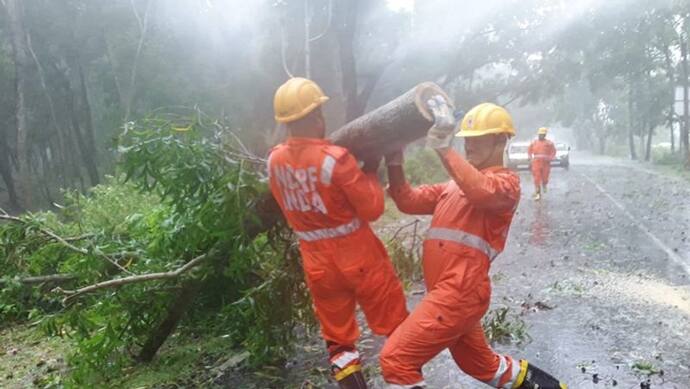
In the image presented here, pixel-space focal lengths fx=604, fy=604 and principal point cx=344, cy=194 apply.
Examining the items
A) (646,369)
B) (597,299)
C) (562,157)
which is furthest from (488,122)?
(562,157)

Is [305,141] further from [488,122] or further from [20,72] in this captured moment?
[20,72]

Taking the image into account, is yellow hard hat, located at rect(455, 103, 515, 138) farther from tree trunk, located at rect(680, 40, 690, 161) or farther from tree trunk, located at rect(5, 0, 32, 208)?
tree trunk, located at rect(680, 40, 690, 161)

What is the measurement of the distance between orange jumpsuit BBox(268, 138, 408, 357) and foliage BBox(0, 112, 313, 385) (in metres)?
0.69

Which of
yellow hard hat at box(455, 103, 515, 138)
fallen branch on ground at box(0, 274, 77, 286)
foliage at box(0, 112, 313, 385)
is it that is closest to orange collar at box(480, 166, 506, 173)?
yellow hard hat at box(455, 103, 515, 138)

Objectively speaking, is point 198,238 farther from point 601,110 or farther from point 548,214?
point 601,110

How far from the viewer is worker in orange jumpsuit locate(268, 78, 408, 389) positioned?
3037 millimetres

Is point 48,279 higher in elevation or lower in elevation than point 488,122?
lower

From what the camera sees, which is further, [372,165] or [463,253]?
[372,165]

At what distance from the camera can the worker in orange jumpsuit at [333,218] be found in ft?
9.96

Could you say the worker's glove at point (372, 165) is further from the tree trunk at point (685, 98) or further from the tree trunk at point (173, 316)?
the tree trunk at point (685, 98)

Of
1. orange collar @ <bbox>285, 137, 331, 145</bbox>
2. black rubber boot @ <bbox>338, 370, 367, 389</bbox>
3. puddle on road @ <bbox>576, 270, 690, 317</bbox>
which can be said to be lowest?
puddle on road @ <bbox>576, 270, 690, 317</bbox>

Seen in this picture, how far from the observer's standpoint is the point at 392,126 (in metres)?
3.18

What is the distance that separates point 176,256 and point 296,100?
190cm

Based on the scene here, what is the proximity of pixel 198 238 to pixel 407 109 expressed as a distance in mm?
1794
